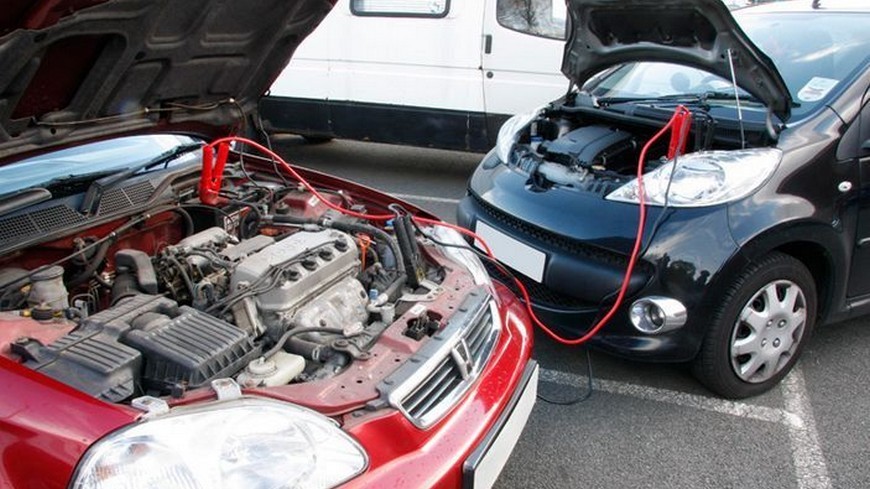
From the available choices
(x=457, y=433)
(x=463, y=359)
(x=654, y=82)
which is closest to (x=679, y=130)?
(x=654, y=82)

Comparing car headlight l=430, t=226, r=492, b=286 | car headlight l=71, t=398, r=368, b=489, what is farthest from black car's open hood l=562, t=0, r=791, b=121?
car headlight l=71, t=398, r=368, b=489

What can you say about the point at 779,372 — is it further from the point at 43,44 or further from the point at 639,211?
the point at 43,44

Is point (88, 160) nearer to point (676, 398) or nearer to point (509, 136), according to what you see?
point (509, 136)

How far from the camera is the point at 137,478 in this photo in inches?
52.0

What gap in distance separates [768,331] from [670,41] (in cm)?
137

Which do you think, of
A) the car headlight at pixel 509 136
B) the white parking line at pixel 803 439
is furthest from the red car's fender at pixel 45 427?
the car headlight at pixel 509 136

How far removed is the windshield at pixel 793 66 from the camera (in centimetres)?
305

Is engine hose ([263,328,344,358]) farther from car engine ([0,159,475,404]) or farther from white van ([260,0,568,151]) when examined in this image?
white van ([260,0,568,151])

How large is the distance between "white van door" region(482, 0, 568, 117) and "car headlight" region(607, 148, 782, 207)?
9.68ft

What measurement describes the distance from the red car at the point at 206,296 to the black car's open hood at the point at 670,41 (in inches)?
55.1

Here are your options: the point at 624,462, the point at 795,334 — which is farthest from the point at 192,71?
the point at 795,334

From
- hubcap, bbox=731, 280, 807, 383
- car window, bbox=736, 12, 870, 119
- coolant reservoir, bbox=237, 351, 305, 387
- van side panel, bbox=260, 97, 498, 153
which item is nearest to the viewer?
coolant reservoir, bbox=237, 351, 305, 387

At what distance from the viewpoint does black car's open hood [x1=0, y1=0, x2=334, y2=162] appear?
1.76 metres

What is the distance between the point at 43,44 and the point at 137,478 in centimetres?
113
